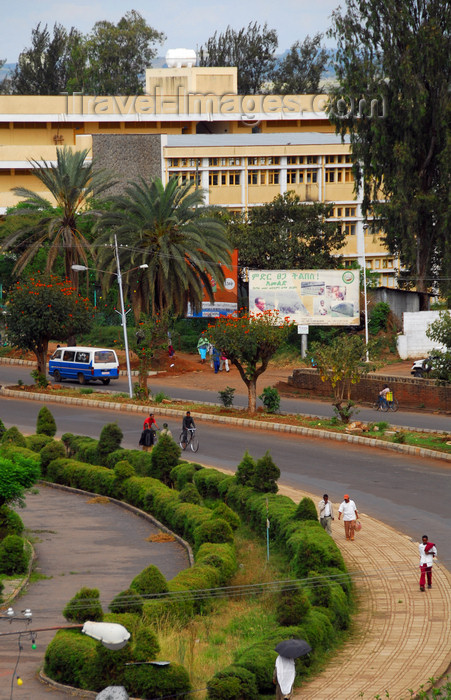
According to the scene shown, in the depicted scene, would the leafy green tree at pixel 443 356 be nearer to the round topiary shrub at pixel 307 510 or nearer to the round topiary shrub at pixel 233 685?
the round topiary shrub at pixel 307 510

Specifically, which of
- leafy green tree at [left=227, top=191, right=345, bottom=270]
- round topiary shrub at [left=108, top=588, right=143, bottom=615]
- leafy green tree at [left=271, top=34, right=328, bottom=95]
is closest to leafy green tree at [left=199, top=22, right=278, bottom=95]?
leafy green tree at [left=271, top=34, right=328, bottom=95]

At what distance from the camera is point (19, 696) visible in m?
13.9

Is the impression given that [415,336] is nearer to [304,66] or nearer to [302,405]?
[302,405]

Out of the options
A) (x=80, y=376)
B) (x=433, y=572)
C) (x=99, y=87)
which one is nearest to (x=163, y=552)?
(x=433, y=572)

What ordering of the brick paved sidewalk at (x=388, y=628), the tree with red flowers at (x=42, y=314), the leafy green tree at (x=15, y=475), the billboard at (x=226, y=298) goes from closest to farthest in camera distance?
the brick paved sidewalk at (x=388, y=628), the leafy green tree at (x=15, y=475), the tree with red flowers at (x=42, y=314), the billboard at (x=226, y=298)

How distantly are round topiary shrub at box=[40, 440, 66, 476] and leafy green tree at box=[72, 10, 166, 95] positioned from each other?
6873cm

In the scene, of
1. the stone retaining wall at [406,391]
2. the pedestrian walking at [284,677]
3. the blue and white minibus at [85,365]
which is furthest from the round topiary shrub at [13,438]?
the pedestrian walking at [284,677]

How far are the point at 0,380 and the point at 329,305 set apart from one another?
51.0 ft

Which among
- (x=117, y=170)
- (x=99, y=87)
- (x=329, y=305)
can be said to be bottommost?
(x=329, y=305)

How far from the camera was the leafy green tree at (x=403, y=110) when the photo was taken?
47625mm

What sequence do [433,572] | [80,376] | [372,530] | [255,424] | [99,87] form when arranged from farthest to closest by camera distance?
[99,87]
[80,376]
[255,424]
[372,530]
[433,572]

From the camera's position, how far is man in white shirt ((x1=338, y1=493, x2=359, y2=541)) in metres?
21.3

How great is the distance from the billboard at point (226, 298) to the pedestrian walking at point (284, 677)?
3912cm

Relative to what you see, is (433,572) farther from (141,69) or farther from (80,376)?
(141,69)
